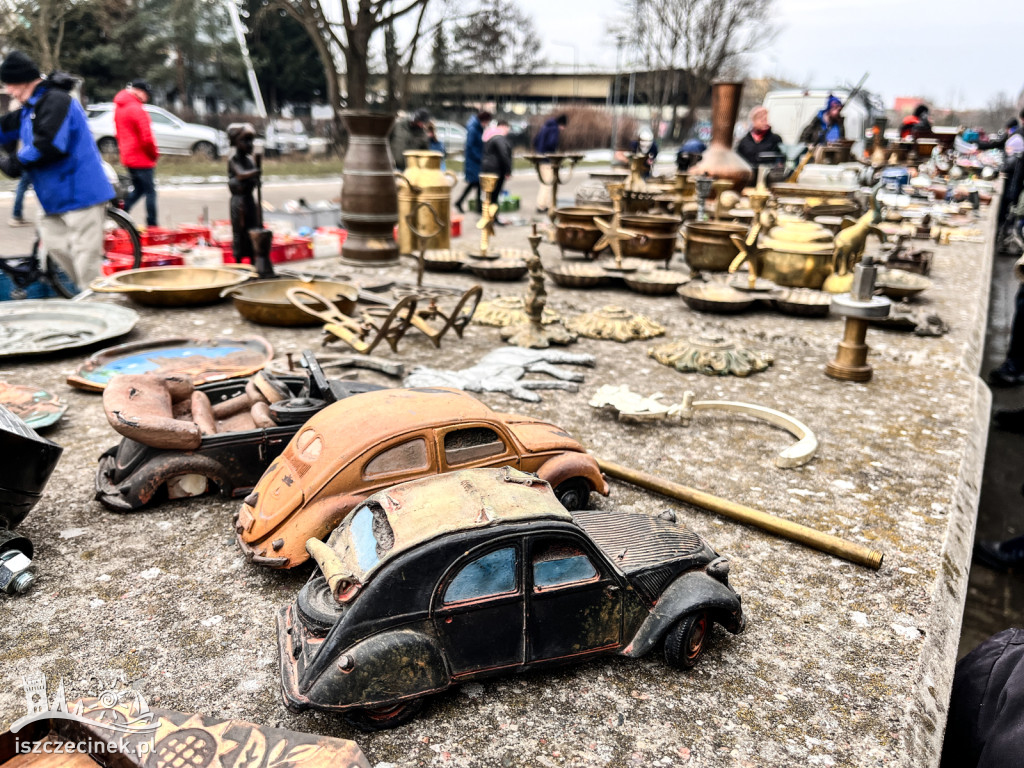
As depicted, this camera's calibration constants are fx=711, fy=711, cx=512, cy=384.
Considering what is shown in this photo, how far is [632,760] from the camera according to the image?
2.03 meters

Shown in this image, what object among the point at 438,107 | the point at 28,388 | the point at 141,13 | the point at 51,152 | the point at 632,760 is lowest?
the point at 632,760

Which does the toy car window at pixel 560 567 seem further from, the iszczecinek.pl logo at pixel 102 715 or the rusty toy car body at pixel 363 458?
the iszczecinek.pl logo at pixel 102 715

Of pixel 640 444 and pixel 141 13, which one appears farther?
pixel 141 13

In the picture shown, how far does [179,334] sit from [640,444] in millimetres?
3936

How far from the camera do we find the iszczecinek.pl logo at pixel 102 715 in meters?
1.65

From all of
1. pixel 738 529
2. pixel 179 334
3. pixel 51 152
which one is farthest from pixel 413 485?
pixel 51 152

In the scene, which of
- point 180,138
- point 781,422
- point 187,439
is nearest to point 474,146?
point 781,422

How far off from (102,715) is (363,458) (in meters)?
1.13

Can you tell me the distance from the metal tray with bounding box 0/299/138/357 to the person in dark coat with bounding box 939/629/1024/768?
5505 millimetres

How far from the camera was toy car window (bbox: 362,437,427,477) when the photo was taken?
269 cm

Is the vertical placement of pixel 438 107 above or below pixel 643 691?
above

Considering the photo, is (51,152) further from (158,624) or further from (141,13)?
(141,13)

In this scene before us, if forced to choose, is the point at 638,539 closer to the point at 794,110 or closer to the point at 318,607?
the point at 318,607

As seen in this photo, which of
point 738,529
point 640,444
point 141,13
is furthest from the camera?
point 141,13
